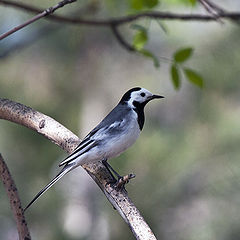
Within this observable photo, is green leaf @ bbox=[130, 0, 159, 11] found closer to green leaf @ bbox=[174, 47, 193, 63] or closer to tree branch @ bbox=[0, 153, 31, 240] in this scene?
green leaf @ bbox=[174, 47, 193, 63]

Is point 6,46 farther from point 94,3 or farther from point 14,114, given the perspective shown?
point 14,114

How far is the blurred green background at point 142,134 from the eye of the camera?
201 inches

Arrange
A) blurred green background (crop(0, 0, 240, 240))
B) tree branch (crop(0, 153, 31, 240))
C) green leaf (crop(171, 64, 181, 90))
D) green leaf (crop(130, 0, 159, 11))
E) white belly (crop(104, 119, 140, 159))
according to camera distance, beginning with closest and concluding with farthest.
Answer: tree branch (crop(0, 153, 31, 240)), green leaf (crop(130, 0, 159, 11)), green leaf (crop(171, 64, 181, 90)), white belly (crop(104, 119, 140, 159)), blurred green background (crop(0, 0, 240, 240))

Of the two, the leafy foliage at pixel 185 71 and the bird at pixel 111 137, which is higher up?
the bird at pixel 111 137

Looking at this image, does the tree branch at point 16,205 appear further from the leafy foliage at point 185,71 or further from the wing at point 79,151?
the leafy foliage at point 185,71

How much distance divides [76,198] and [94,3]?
2.34 meters

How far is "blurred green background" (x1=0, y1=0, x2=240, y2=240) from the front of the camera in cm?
511

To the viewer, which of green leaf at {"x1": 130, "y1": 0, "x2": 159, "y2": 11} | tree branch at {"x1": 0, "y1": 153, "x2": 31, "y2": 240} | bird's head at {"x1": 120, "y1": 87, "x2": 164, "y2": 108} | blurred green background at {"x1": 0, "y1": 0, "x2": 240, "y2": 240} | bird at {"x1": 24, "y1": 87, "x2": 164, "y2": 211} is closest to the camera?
tree branch at {"x1": 0, "y1": 153, "x2": 31, "y2": 240}

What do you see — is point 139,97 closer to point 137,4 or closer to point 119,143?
point 119,143

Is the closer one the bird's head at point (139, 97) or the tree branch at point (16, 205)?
the tree branch at point (16, 205)

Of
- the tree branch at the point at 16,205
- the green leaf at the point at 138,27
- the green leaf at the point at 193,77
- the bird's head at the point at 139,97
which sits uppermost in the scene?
the bird's head at the point at 139,97

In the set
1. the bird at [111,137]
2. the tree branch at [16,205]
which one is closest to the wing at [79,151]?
the bird at [111,137]

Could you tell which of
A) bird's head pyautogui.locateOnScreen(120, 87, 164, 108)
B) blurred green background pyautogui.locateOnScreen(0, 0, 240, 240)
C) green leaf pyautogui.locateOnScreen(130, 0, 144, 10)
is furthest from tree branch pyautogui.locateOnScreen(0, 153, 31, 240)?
blurred green background pyautogui.locateOnScreen(0, 0, 240, 240)

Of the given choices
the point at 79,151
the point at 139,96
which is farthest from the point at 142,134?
the point at 79,151
